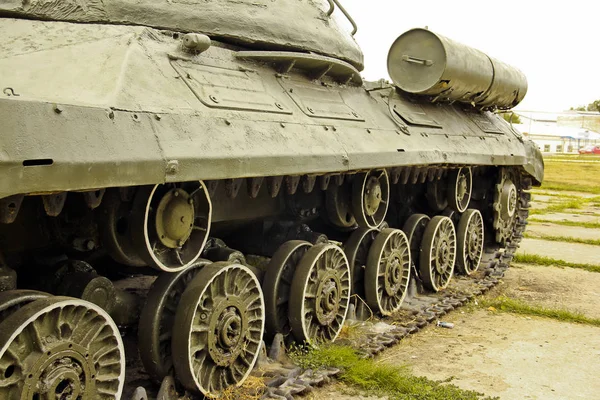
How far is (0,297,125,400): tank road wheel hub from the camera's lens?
349 centimetres

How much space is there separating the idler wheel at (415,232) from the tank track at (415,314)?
1.58 feet

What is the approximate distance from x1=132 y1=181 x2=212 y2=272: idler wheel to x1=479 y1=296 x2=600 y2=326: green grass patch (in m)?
4.96

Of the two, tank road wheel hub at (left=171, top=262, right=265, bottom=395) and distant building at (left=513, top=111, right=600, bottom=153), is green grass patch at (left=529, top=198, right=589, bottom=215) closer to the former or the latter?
tank road wheel hub at (left=171, top=262, right=265, bottom=395)

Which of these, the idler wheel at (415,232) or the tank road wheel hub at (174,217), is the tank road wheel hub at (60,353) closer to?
the tank road wheel hub at (174,217)

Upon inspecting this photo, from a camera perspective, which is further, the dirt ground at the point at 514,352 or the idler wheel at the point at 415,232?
the idler wheel at the point at 415,232

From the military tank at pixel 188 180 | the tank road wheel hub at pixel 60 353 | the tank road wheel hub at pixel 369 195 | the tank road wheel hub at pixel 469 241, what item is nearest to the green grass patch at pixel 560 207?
the tank road wheel hub at pixel 469 241

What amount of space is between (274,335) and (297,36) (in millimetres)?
2648

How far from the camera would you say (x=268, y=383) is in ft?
17.7

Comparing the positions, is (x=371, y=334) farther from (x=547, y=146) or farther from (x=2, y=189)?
(x=547, y=146)

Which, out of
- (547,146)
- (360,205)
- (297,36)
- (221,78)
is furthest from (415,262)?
(547,146)

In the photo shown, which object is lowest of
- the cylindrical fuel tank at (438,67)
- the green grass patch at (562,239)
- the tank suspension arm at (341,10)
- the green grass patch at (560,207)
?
the green grass patch at (562,239)

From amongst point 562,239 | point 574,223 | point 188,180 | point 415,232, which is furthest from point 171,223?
point 574,223

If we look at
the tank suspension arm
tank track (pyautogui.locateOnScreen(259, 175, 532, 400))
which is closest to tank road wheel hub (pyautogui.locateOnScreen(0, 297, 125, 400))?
tank track (pyautogui.locateOnScreen(259, 175, 532, 400))

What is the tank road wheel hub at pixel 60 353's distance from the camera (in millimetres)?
3490
